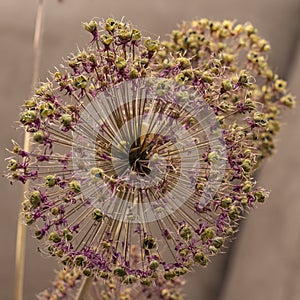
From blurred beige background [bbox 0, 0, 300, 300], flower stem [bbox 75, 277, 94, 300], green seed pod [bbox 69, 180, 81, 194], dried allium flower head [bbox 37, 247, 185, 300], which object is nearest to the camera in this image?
green seed pod [bbox 69, 180, 81, 194]

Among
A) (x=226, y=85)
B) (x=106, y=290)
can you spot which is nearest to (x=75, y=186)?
(x=226, y=85)

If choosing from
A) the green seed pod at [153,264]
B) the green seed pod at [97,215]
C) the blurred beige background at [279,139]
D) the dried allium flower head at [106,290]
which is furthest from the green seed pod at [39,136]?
the blurred beige background at [279,139]

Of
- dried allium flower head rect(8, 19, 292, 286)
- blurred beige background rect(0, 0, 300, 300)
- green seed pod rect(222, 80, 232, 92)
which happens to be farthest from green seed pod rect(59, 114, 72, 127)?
blurred beige background rect(0, 0, 300, 300)

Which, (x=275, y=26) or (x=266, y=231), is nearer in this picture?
(x=266, y=231)

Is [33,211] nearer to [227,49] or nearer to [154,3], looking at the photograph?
[227,49]

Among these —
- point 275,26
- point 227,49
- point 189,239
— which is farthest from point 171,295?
point 275,26

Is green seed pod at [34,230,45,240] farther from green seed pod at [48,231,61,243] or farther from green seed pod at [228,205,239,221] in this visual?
green seed pod at [228,205,239,221]
